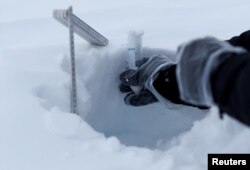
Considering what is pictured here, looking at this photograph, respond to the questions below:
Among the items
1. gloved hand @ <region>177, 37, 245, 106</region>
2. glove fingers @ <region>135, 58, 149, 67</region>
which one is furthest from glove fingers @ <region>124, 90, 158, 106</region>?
gloved hand @ <region>177, 37, 245, 106</region>

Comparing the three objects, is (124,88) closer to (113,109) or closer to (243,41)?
(113,109)

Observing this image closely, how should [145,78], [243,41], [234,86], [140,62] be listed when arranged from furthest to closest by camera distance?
[140,62] < [145,78] < [243,41] < [234,86]

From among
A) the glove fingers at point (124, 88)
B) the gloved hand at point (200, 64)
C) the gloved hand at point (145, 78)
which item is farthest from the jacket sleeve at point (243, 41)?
the gloved hand at point (200, 64)

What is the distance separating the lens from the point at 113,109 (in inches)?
74.9

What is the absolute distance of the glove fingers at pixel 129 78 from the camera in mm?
1723

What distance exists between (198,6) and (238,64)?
6.99ft

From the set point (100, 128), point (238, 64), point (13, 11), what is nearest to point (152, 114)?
point (100, 128)

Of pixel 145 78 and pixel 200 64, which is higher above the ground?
pixel 200 64

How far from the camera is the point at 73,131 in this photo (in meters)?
1.36

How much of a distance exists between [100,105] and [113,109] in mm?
80

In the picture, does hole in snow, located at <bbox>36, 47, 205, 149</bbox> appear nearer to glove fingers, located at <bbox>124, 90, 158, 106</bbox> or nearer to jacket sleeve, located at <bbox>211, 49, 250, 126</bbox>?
glove fingers, located at <bbox>124, 90, 158, 106</bbox>

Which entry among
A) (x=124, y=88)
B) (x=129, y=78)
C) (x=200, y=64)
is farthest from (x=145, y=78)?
(x=200, y=64)

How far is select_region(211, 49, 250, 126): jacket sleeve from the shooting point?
81 centimetres

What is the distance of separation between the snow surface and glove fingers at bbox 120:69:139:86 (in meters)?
0.06
